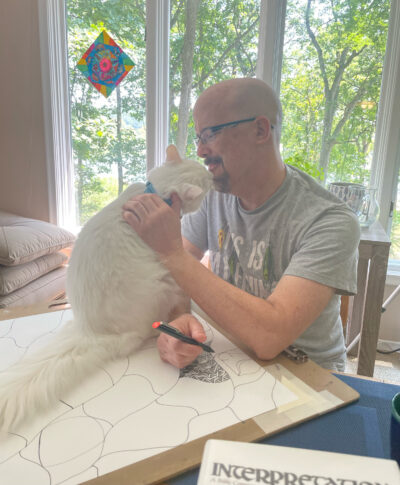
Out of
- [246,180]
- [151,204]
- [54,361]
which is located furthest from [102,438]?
[246,180]

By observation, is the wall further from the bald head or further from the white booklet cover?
the white booklet cover

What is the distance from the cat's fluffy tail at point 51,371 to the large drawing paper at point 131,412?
0.05 feet

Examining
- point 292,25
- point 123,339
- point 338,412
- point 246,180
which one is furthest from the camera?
point 292,25

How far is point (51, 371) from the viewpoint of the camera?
0.58 m

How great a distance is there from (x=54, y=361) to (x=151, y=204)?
15.8 inches

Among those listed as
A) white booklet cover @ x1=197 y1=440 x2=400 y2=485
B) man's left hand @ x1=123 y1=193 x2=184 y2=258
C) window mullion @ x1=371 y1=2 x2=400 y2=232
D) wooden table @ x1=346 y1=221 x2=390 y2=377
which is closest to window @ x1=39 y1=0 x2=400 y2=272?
window mullion @ x1=371 y1=2 x2=400 y2=232

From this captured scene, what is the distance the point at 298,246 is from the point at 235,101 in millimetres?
424

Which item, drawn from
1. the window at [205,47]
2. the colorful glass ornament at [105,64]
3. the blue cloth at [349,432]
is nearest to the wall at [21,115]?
the colorful glass ornament at [105,64]

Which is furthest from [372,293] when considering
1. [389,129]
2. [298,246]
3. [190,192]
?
[389,129]

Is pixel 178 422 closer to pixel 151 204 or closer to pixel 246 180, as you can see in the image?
pixel 151 204

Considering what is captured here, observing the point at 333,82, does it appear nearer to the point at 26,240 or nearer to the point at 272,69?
the point at 272,69

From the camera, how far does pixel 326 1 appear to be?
186 centimetres

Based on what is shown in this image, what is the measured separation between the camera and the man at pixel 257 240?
0.73 m

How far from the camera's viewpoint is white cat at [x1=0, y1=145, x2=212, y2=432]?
0.58 meters
